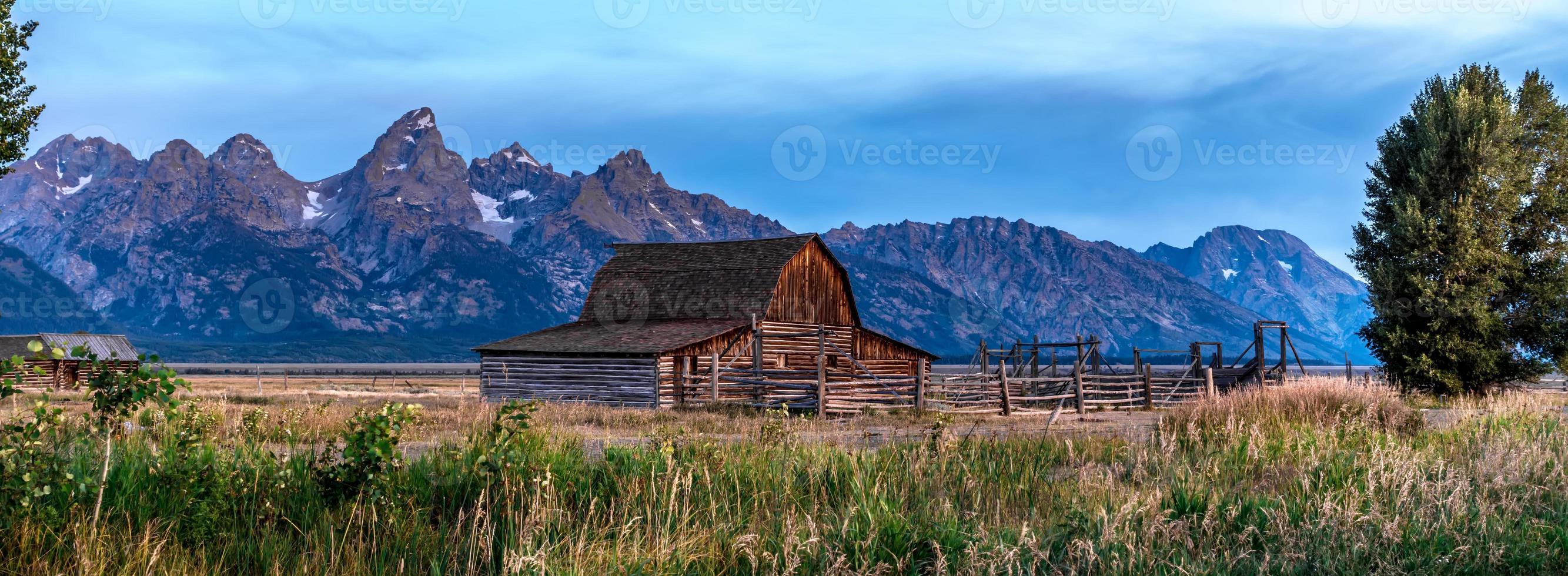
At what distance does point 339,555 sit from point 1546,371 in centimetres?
2925

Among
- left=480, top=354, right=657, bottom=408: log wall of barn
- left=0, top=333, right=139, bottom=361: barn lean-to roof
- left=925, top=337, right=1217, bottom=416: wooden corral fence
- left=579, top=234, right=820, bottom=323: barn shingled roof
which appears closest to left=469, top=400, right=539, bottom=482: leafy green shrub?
left=925, top=337, right=1217, bottom=416: wooden corral fence

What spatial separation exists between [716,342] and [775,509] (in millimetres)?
26796

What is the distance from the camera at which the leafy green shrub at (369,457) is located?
7039 mm

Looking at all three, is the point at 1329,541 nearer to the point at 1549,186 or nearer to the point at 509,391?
the point at 1549,186

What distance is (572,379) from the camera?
113 feet

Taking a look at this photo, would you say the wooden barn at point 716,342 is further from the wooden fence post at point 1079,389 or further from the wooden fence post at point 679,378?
the wooden fence post at point 1079,389

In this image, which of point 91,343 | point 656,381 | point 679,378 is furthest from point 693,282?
point 91,343

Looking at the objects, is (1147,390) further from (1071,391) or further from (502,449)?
Result: (502,449)

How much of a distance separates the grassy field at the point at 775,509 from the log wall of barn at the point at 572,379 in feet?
73.5

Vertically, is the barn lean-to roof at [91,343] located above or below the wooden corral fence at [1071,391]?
above

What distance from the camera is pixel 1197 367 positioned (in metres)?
35.3

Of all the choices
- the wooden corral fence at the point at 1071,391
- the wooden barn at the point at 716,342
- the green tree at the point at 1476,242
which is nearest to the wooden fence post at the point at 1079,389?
the wooden corral fence at the point at 1071,391

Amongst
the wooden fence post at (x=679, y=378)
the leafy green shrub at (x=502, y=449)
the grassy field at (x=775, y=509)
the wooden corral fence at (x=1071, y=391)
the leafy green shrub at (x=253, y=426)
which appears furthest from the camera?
the wooden fence post at (x=679, y=378)

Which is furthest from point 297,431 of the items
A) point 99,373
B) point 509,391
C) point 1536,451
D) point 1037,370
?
point 1037,370
